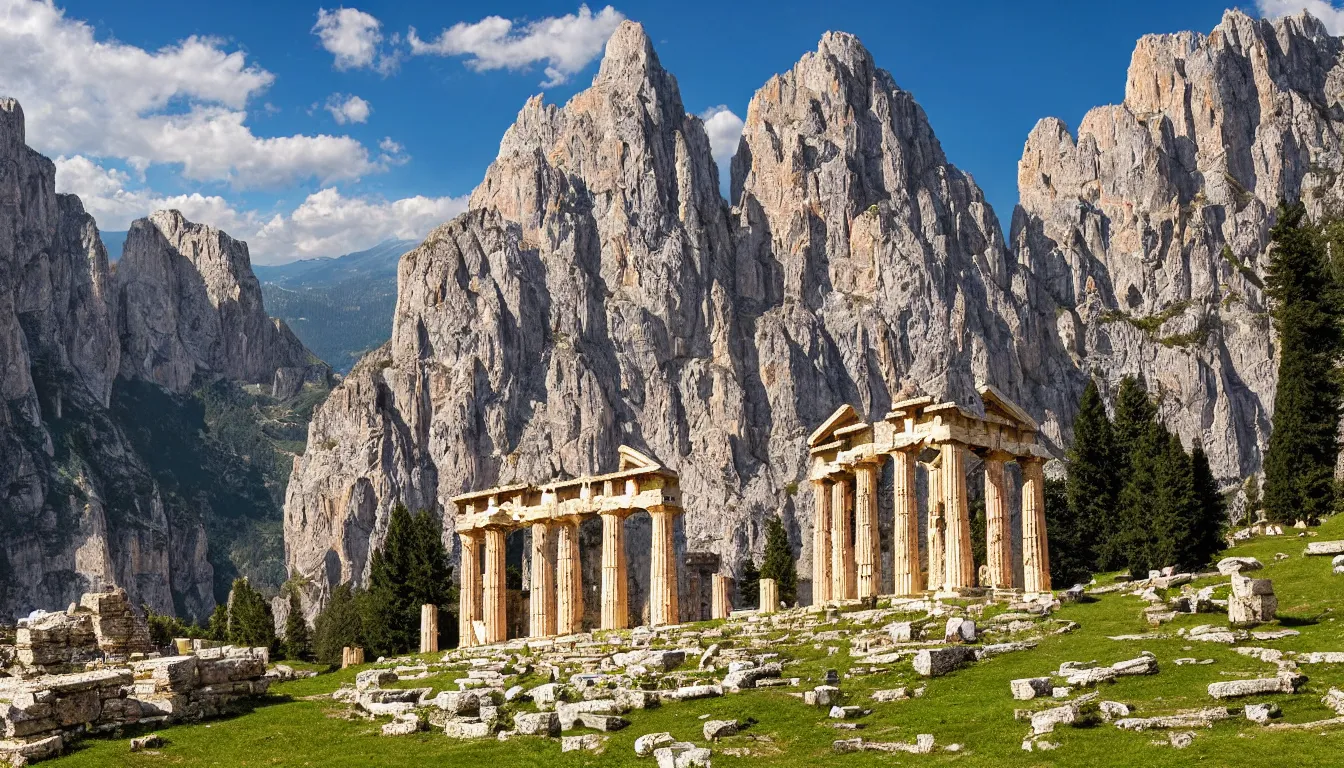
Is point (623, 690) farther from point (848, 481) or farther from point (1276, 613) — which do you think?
point (848, 481)

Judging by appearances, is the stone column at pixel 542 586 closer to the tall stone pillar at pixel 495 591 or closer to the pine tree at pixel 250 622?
the tall stone pillar at pixel 495 591

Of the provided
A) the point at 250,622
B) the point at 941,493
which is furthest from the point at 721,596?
the point at 250,622

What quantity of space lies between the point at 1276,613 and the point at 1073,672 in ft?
29.9

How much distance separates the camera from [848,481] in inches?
2827

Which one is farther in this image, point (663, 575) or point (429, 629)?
point (429, 629)

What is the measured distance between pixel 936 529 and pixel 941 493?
189 cm

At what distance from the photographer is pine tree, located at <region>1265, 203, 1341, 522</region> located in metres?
79.1

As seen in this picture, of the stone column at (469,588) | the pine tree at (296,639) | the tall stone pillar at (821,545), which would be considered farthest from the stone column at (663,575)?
the pine tree at (296,639)

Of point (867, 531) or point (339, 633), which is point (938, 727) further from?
point (339, 633)

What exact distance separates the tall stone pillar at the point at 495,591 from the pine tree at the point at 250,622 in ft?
100

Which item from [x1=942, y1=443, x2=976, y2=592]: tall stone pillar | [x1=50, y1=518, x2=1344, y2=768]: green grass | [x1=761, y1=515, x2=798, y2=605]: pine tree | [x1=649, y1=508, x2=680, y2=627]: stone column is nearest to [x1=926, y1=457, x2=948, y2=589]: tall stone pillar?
[x1=942, y1=443, x2=976, y2=592]: tall stone pillar

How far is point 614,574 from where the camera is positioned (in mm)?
75250

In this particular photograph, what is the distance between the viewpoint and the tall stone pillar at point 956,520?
6197 cm

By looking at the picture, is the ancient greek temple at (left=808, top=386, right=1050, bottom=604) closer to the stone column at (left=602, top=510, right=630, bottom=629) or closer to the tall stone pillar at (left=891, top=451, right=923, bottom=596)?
the tall stone pillar at (left=891, top=451, right=923, bottom=596)
